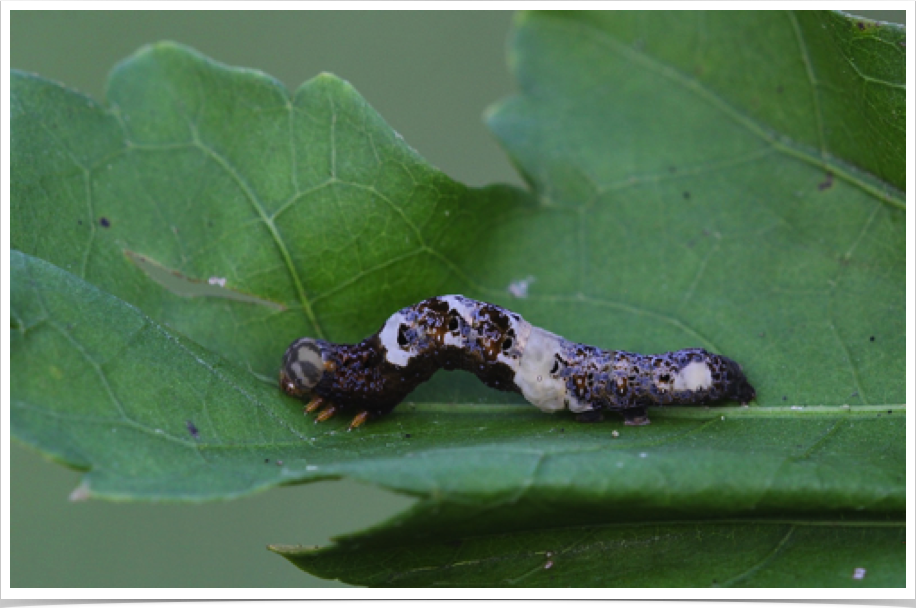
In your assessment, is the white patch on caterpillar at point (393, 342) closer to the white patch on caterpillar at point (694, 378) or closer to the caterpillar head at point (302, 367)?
the caterpillar head at point (302, 367)

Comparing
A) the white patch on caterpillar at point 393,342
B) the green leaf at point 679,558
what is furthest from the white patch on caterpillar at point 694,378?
the white patch on caterpillar at point 393,342

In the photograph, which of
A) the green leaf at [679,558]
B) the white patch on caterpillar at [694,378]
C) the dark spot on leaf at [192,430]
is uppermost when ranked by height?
the white patch on caterpillar at [694,378]

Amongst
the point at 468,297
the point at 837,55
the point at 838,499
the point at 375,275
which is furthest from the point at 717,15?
the point at 838,499

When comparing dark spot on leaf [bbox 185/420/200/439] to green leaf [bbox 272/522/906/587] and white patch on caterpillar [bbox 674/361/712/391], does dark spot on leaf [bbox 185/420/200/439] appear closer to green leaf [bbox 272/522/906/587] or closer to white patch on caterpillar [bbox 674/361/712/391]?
green leaf [bbox 272/522/906/587]

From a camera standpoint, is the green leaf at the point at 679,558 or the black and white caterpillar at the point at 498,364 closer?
the green leaf at the point at 679,558

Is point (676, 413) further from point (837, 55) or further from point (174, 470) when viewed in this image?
point (174, 470)

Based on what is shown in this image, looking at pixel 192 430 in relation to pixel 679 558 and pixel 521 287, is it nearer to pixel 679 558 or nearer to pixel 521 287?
pixel 521 287

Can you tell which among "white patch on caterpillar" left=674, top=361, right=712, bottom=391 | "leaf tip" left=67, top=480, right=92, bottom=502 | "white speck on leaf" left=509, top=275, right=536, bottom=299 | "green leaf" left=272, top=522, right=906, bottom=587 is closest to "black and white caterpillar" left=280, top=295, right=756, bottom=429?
"white patch on caterpillar" left=674, top=361, right=712, bottom=391

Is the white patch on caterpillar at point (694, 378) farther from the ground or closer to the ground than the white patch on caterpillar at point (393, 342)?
closer to the ground
